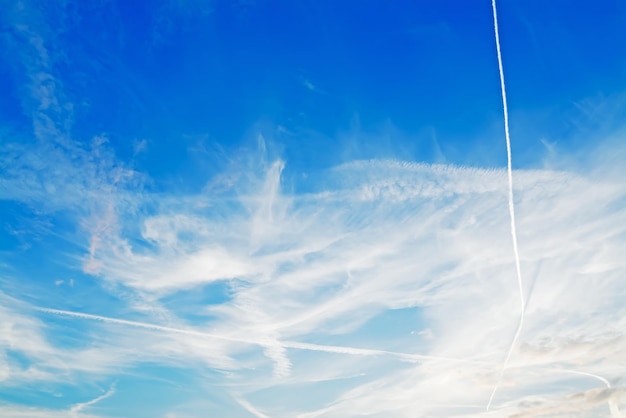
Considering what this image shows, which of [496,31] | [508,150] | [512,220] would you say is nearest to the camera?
[496,31]

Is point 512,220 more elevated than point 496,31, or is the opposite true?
point 496,31

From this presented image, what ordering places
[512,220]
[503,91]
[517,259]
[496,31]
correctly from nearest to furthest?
[496,31] → [503,91] → [512,220] → [517,259]

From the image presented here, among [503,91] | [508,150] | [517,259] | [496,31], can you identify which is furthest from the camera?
[517,259]

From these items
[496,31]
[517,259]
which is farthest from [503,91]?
[517,259]

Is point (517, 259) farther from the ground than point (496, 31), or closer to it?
closer to it

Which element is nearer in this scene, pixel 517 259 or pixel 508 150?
pixel 508 150

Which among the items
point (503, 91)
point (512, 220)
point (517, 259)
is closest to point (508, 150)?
point (503, 91)

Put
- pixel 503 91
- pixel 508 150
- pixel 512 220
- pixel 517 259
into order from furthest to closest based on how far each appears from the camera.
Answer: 1. pixel 517 259
2. pixel 512 220
3. pixel 508 150
4. pixel 503 91

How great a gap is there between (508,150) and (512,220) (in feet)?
44.0

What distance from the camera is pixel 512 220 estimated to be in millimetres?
55625

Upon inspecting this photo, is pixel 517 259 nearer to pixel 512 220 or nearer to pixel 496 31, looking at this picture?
pixel 512 220

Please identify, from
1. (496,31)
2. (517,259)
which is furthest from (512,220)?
(496,31)

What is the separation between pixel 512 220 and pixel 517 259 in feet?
36.8

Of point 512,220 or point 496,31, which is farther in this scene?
point 512,220
